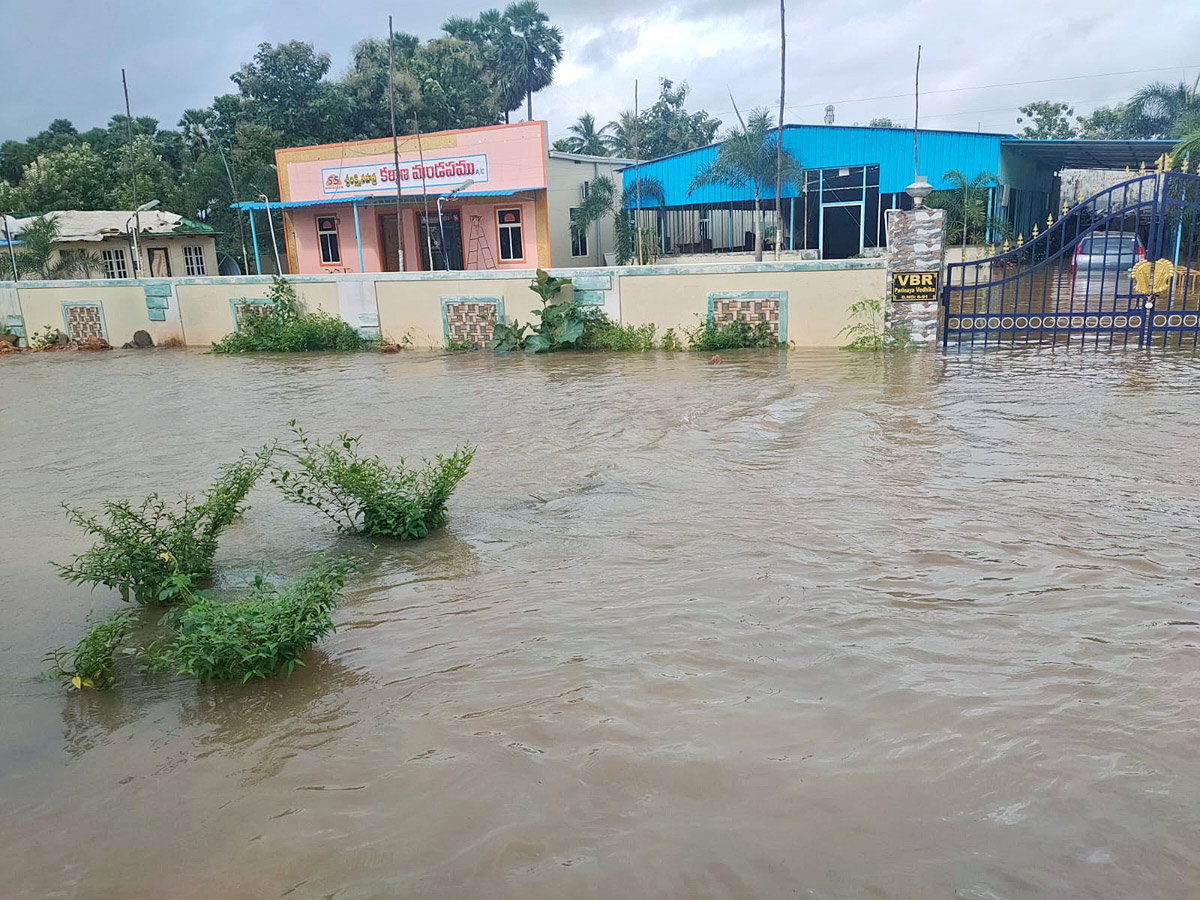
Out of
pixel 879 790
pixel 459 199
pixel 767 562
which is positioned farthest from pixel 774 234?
pixel 879 790

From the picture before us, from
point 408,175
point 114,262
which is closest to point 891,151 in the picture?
point 408,175

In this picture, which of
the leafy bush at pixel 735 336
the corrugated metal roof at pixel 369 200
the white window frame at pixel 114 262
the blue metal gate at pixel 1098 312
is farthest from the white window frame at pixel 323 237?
the blue metal gate at pixel 1098 312

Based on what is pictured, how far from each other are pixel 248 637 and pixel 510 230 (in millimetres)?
24799

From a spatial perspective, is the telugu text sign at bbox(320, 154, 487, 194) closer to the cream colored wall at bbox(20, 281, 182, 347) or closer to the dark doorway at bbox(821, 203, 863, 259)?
the cream colored wall at bbox(20, 281, 182, 347)

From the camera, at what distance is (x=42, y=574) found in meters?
5.71

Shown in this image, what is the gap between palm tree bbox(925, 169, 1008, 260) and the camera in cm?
2355

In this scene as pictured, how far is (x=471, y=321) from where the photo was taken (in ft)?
56.9

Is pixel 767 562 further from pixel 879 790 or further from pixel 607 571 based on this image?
pixel 879 790

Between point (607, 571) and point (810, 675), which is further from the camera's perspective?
point (607, 571)

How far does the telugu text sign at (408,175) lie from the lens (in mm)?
26938

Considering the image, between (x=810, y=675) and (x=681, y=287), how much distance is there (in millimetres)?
12130

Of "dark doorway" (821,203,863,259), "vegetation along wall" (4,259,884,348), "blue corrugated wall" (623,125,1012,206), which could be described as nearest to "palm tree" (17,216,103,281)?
"vegetation along wall" (4,259,884,348)

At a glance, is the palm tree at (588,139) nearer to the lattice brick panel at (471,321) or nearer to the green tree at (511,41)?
the green tree at (511,41)

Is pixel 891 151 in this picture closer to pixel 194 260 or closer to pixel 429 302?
pixel 429 302
